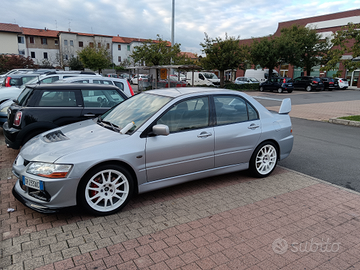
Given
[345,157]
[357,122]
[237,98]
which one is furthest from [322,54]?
[237,98]

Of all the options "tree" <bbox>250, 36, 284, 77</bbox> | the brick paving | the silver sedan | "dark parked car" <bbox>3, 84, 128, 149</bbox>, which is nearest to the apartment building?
"tree" <bbox>250, 36, 284, 77</bbox>

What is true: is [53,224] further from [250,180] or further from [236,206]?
[250,180]

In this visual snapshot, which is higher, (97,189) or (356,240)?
(97,189)

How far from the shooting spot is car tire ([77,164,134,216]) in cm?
350

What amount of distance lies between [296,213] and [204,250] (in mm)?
1591

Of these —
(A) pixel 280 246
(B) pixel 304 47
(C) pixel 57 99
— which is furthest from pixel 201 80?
(A) pixel 280 246

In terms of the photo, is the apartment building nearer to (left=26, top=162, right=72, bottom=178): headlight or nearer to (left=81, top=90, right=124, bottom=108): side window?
(left=81, top=90, right=124, bottom=108): side window

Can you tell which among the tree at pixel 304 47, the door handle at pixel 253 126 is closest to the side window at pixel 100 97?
the door handle at pixel 253 126

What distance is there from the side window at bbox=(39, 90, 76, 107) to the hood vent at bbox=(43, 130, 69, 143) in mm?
1773

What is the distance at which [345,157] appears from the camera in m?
6.56

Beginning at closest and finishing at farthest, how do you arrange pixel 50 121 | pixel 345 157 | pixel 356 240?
pixel 356 240 → pixel 50 121 → pixel 345 157

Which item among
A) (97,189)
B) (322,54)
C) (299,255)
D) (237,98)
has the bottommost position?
(299,255)

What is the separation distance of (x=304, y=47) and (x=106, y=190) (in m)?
36.8

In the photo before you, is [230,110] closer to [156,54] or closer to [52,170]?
[52,170]
